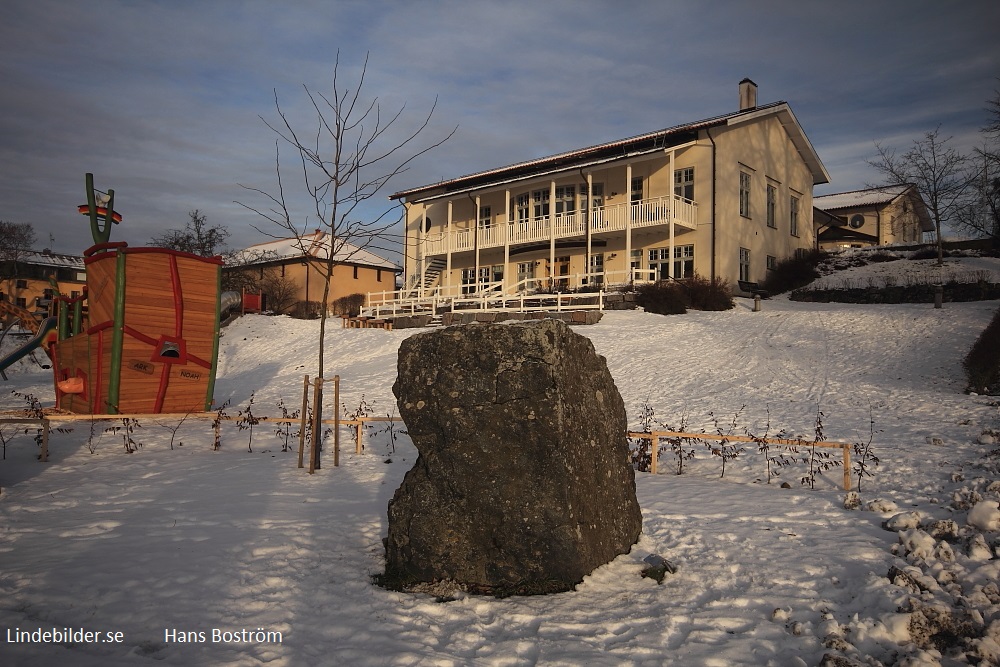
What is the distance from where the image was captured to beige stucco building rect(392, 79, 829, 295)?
87.0ft

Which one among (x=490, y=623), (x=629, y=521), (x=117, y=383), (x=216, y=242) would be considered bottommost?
(x=490, y=623)

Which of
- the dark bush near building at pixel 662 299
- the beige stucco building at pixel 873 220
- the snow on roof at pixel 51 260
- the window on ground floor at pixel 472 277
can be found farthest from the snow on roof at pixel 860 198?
the snow on roof at pixel 51 260

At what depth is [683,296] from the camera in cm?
2220

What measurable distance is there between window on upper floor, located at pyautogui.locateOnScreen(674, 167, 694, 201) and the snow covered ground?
18.1 m

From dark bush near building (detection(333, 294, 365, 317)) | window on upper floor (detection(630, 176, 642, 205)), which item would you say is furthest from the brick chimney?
dark bush near building (detection(333, 294, 365, 317))

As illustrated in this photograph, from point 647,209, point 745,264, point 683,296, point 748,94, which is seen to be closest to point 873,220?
point 748,94

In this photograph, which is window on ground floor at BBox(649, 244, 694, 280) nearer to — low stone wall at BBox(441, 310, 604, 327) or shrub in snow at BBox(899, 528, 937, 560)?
low stone wall at BBox(441, 310, 604, 327)

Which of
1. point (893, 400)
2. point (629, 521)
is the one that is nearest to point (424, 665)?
point (629, 521)

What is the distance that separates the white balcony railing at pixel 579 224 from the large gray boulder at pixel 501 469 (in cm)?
1806

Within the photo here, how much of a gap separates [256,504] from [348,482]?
4.78ft

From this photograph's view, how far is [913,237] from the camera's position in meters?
43.9

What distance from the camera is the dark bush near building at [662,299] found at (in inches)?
859

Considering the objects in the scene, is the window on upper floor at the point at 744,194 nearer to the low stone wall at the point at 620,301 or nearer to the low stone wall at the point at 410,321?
the low stone wall at the point at 620,301

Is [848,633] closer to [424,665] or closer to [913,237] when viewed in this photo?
[424,665]
